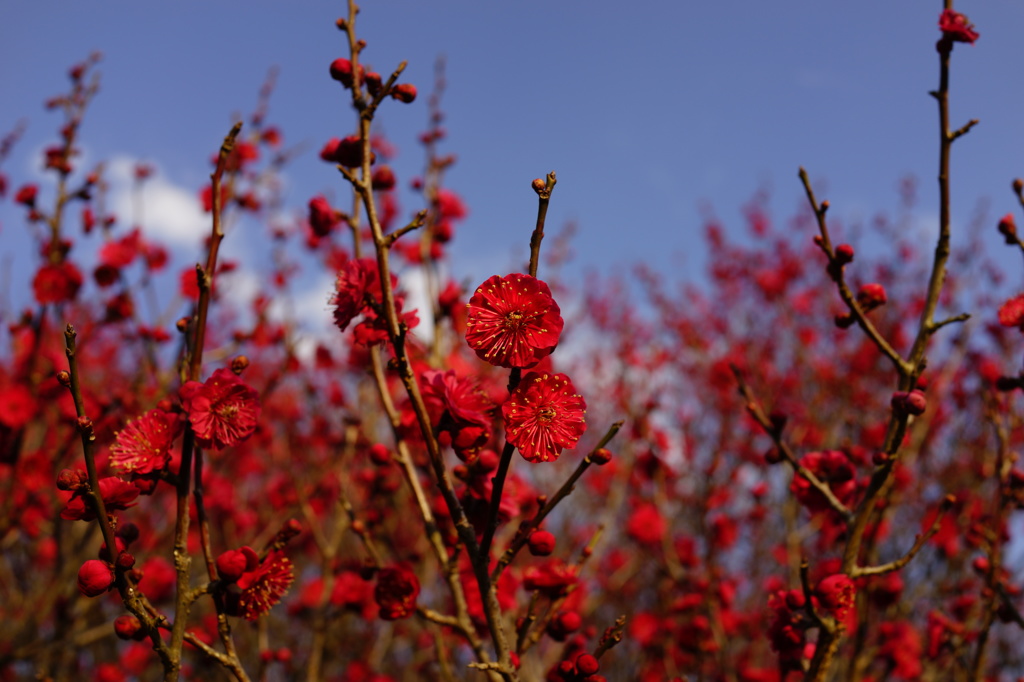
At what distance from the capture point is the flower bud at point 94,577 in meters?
1.43

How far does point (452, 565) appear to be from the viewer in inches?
74.3

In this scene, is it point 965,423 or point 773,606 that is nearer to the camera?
point 773,606

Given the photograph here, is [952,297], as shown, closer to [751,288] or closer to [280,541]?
[751,288]

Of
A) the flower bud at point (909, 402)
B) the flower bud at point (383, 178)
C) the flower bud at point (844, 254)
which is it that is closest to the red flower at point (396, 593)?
the flower bud at point (383, 178)

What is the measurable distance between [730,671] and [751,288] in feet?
28.0

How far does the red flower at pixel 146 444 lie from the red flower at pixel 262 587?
32 centimetres

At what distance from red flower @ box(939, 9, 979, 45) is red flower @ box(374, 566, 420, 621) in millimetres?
A: 2181

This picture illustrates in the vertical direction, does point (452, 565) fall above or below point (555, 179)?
below

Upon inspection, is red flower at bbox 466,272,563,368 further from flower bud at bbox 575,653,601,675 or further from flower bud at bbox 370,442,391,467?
flower bud at bbox 370,442,391,467

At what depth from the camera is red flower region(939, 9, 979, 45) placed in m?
2.01

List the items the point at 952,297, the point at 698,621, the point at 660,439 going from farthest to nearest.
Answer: the point at 952,297
the point at 660,439
the point at 698,621

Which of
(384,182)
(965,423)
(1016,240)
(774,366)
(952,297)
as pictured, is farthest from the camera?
(774,366)

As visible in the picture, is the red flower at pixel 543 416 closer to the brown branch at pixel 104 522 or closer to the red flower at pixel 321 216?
the brown branch at pixel 104 522

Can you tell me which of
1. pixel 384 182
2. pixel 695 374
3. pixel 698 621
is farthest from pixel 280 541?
pixel 695 374
